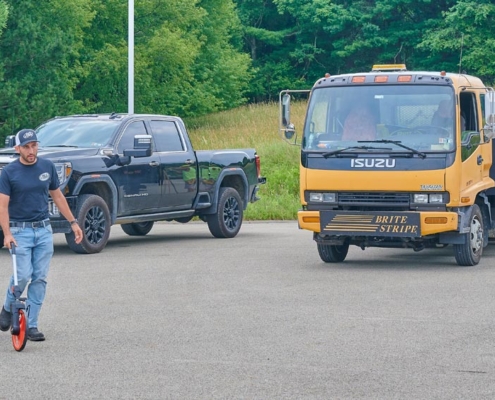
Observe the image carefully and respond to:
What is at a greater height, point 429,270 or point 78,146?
point 78,146

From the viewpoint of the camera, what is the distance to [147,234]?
69.2 feet

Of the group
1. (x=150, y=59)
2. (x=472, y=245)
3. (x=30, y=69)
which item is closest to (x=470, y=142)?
(x=472, y=245)

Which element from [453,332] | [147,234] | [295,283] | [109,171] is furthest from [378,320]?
[147,234]

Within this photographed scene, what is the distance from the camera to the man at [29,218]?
9625 millimetres

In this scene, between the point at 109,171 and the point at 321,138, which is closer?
the point at 321,138

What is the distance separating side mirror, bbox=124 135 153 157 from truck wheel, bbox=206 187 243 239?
2475 millimetres

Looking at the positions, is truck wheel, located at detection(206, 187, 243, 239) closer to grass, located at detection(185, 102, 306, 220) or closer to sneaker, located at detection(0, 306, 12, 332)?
grass, located at detection(185, 102, 306, 220)

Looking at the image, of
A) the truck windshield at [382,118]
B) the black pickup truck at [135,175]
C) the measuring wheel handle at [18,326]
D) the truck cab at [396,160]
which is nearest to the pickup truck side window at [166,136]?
the black pickup truck at [135,175]

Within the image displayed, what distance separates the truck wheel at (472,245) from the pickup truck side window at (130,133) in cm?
555

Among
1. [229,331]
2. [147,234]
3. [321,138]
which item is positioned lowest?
[147,234]

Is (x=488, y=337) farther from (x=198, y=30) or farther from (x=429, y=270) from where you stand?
(x=198, y=30)

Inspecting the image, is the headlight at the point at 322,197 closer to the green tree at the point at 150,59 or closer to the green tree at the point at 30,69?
the green tree at the point at 30,69

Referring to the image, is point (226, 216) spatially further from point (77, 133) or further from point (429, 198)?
point (429, 198)

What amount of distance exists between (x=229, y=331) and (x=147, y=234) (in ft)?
36.3
